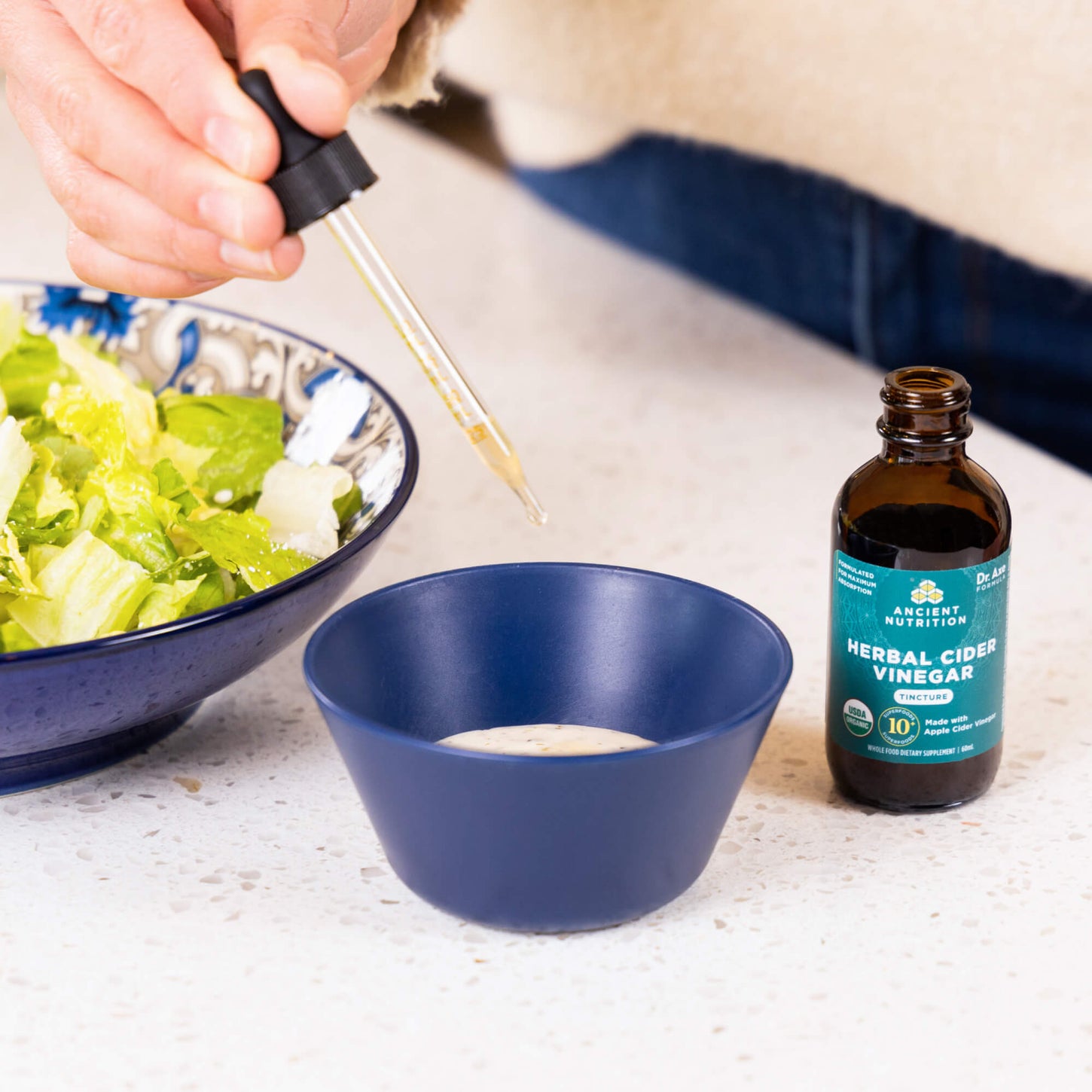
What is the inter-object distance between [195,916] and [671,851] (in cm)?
21

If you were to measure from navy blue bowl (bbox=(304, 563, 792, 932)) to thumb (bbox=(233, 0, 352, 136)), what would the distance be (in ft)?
0.70

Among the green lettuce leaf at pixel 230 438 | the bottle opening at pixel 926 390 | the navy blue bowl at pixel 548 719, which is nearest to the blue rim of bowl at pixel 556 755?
the navy blue bowl at pixel 548 719

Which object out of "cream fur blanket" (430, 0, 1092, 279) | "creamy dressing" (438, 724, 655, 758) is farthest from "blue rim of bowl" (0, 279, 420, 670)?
"cream fur blanket" (430, 0, 1092, 279)

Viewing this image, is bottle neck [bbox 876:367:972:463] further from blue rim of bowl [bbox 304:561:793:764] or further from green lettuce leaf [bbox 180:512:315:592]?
green lettuce leaf [bbox 180:512:315:592]

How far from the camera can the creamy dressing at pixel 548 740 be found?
663mm

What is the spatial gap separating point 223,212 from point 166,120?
75 millimetres

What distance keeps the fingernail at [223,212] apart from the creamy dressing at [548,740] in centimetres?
25

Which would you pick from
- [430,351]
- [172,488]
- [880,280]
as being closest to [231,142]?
[430,351]

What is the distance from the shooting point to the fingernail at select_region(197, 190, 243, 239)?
0.57m

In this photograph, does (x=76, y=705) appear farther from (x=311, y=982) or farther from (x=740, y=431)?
(x=740, y=431)

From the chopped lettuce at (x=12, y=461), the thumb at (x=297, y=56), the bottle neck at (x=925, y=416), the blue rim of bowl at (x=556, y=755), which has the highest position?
the thumb at (x=297, y=56)

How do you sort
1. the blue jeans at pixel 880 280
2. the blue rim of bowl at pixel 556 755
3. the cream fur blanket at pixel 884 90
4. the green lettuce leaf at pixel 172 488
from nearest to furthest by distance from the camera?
the blue rim of bowl at pixel 556 755
the green lettuce leaf at pixel 172 488
the cream fur blanket at pixel 884 90
the blue jeans at pixel 880 280

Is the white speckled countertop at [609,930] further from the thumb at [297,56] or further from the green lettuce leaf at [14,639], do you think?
the thumb at [297,56]

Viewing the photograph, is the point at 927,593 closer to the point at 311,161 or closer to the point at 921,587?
the point at 921,587
